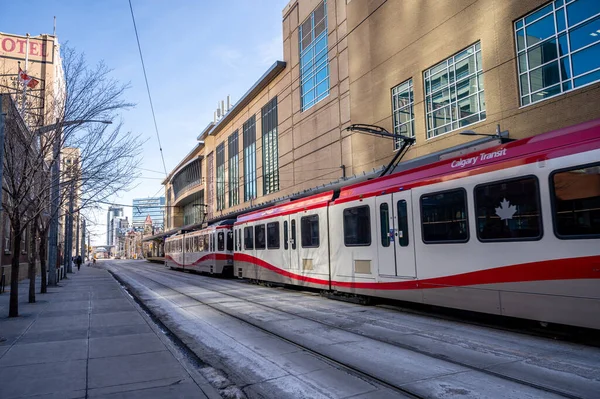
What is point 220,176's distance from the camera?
58781 mm

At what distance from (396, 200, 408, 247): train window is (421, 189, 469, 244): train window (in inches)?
21.5

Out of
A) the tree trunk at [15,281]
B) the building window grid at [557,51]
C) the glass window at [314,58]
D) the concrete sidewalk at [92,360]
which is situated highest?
the glass window at [314,58]

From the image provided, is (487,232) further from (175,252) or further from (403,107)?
Result: (175,252)

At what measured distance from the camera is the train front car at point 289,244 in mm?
14062

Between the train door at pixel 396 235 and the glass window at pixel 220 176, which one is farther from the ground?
the glass window at pixel 220 176

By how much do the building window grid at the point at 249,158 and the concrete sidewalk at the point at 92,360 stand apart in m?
35.4

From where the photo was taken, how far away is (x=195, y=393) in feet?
16.6

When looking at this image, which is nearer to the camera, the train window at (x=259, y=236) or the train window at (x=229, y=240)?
the train window at (x=259, y=236)

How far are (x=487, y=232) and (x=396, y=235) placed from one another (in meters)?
2.59

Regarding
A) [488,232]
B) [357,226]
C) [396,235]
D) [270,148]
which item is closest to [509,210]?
[488,232]

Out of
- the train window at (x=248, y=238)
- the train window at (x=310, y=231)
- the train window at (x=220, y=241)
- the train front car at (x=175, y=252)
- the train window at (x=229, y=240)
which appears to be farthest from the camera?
the train front car at (x=175, y=252)

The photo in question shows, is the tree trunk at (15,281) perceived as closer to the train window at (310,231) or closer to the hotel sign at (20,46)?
the train window at (310,231)

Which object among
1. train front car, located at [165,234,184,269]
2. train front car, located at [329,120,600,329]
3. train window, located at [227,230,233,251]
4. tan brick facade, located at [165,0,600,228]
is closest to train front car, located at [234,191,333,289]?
train front car, located at [329,120,600,329]

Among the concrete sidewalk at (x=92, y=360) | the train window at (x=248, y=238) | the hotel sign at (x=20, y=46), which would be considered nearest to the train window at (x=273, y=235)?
the train window at (x=248, y=238)
